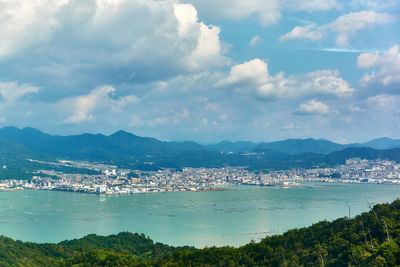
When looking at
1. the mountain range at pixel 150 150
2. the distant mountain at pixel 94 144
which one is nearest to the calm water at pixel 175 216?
the mountain range at pixel 150 150

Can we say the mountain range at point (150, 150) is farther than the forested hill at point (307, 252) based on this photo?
Yes

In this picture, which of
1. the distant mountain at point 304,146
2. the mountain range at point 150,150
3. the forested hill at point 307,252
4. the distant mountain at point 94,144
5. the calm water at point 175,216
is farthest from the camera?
the distant mountain at point 304,146

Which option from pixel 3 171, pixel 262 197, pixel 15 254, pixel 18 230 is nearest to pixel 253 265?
pixel 15 254

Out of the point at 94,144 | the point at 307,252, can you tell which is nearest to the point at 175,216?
the point at 307,252

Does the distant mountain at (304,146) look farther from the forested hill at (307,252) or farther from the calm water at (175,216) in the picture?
the forested hill at (307,252)

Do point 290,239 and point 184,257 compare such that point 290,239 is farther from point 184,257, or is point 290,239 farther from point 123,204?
point 123,204

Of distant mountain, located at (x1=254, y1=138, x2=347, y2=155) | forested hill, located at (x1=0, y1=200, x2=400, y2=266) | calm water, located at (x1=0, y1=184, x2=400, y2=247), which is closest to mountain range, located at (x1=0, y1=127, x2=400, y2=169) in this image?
distant mountain, located at (x1=254, y1=138, x2=347, y2=155)

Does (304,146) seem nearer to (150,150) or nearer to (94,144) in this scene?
(150,150)
